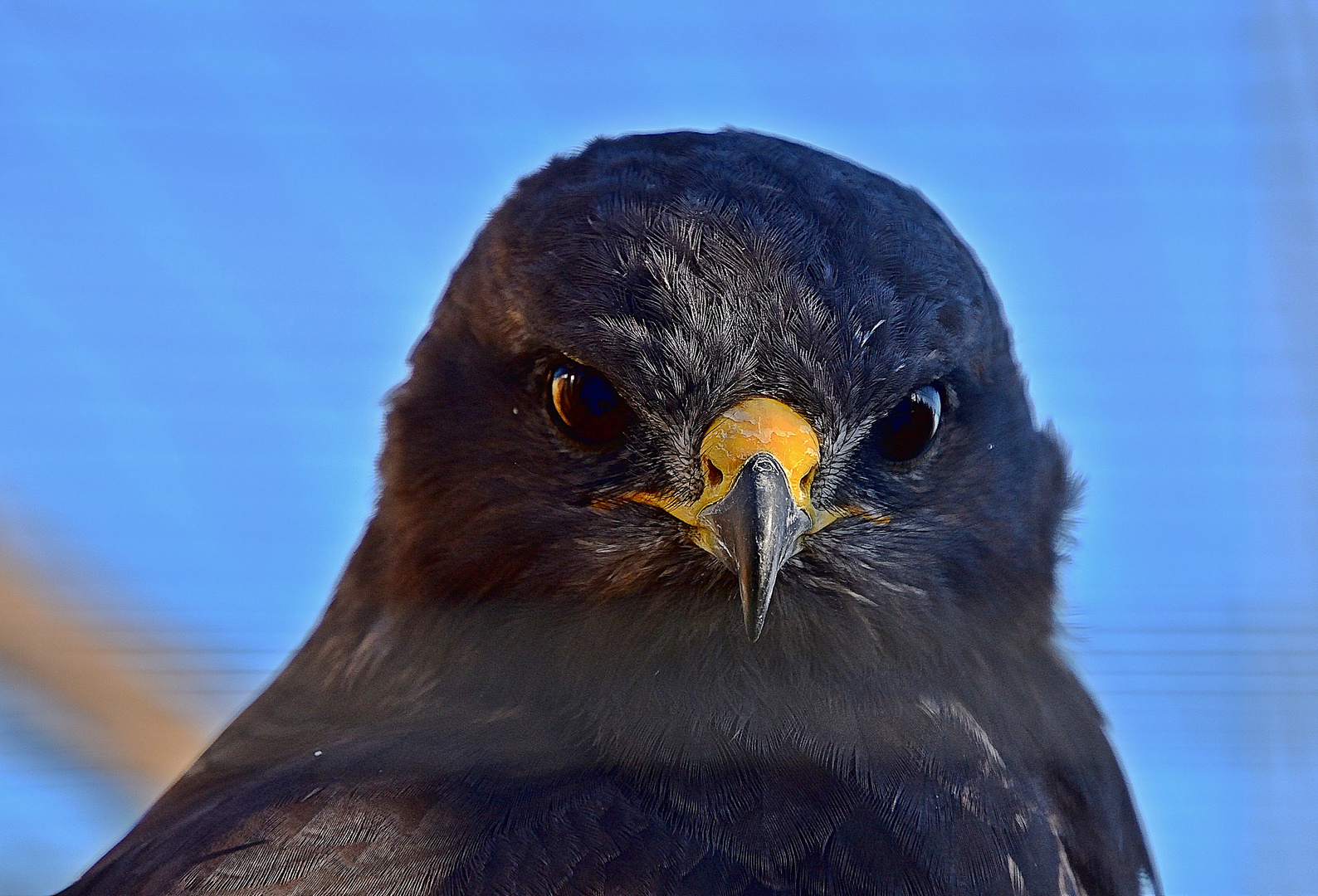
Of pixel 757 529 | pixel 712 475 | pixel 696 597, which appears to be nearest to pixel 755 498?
pixel 757 529

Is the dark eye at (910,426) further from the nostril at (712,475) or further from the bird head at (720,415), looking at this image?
the nostril at (712,475)

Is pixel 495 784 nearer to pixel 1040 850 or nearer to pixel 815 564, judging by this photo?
pixel 815 564

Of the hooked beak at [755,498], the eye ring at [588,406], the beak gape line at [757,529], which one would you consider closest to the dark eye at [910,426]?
the hooked beak at [755,498]

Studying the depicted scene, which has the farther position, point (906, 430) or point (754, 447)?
point (906, 430)

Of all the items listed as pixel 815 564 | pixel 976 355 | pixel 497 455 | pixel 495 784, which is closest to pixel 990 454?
pixel 976 355

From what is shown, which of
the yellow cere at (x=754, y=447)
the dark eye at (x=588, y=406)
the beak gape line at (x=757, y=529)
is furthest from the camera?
the dark eye at (x=588, y=406)

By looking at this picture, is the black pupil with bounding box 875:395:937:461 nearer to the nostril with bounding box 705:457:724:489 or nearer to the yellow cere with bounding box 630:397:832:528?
the yellow cere with bounding box 630:397:832:528

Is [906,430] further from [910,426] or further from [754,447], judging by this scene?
[754,447]
